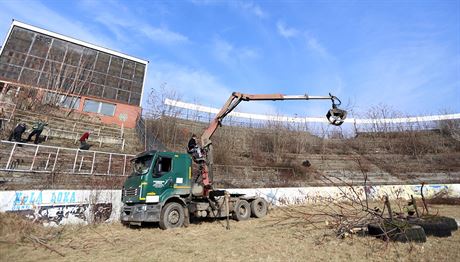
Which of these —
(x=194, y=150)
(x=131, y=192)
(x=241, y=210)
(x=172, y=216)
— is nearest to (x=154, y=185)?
(x=131, y=192)

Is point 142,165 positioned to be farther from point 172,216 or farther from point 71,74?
point 71,74

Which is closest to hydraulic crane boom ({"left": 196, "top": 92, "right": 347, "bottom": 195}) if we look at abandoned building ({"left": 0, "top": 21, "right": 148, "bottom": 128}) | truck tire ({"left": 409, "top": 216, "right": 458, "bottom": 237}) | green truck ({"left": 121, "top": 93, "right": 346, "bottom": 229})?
green truck ({"left": 121, "top": 93, "right": 346, "bottom": 229})

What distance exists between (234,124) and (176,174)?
26.2m

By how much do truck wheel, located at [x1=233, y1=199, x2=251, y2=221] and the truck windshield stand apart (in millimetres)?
4823

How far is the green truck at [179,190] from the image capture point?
9891 mm

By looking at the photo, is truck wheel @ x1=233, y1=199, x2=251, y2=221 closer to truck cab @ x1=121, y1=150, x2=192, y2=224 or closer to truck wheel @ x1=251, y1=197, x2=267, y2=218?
truck wheel @ x1=251, y1=197, x2=267, y2=218

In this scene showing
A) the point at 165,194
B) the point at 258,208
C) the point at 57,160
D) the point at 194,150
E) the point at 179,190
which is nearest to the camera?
→ the point at 165,194

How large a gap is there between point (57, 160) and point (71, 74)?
17132mm

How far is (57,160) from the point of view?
13.8 meters

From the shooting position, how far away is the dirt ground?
5969 millimetres

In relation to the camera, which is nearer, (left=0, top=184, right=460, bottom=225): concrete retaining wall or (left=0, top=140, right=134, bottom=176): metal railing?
(left=0, top=184, right=460, bottom=225): concrete retaining wall

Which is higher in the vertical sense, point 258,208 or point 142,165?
point 142,165

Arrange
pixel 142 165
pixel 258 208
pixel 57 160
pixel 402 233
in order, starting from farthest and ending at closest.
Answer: pixel 57 160 < pixel 258 208 < pixel 142 165 < pixel 402 233

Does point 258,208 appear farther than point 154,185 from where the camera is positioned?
Yes
